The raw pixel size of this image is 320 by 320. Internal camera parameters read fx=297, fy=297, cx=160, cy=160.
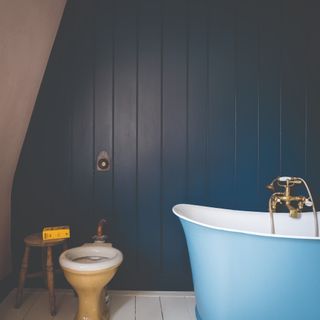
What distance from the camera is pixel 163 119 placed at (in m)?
2.21

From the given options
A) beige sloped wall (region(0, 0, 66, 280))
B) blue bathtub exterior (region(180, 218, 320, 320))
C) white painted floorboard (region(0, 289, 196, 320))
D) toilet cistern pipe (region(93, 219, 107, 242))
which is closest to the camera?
blue bathtub exterior (region(180, 218, 320, 320))

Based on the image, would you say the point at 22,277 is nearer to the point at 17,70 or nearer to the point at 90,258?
the point at 90,258

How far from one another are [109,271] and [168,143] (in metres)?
0.99

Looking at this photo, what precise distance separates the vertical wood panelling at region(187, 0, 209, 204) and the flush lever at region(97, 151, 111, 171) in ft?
1.98

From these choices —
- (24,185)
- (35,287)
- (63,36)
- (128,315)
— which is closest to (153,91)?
(63,36)

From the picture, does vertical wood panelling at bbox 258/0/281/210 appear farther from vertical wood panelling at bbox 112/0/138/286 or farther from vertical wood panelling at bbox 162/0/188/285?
vertical wood panelling at bbox 112/0/138/286

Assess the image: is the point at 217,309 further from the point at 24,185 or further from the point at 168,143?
the point at 24,185

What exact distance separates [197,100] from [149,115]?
37cm

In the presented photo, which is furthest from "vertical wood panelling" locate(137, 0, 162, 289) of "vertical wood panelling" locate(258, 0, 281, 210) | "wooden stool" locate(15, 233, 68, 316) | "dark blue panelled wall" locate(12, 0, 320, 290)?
"vertical wood panelling" locate(258, 0, 281, 210)

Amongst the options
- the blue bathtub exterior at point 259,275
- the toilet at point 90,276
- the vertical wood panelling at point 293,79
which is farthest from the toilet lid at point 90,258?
the vertical wood panelling at point 293,79

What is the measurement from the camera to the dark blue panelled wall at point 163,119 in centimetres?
220

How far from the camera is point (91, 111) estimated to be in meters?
2.20

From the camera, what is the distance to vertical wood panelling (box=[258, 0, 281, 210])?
2209 mm

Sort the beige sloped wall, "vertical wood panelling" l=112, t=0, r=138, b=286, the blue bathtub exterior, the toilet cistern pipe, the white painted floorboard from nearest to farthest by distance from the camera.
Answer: the blue bathtub exterior → the beige sloped wall → the white painted floorboard → the toilet cistern pipe → "vertical wood panelling" l=112, t=0, r=138, b=286
